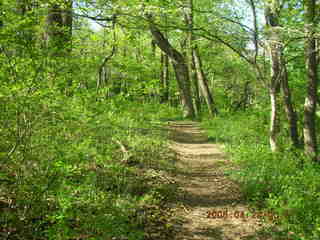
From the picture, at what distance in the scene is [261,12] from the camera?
924 cm

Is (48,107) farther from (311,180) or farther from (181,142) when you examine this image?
(181,142)

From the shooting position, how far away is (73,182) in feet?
16.6

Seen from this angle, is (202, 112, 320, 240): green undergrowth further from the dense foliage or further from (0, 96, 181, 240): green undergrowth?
(0, 96, 181, 240): green undergrowth

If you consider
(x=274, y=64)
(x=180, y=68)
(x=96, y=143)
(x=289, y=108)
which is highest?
(x=180, y=68)

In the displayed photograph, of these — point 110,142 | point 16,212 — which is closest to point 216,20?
point 110,142

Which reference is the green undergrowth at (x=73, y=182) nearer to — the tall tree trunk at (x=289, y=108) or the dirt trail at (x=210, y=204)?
the dirt trail at (x=210, y=204)

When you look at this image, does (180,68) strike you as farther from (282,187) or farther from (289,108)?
(282,187)

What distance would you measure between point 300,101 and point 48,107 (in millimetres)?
13408

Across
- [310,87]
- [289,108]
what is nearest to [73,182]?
Answer: [310,87]
